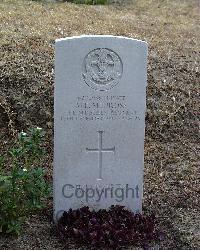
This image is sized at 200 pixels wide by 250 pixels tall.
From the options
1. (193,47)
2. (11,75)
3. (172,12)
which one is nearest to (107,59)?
(11,75)

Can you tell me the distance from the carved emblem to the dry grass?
3.58 ft

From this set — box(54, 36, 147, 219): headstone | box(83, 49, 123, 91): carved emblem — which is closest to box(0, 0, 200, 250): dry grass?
box(54, 36, 147, 219): headstone

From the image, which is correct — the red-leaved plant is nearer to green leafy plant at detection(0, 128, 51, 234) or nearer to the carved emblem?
green leafy plant at detection(0, 128, 51, 234)

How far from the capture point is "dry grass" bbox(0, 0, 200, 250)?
5.15m

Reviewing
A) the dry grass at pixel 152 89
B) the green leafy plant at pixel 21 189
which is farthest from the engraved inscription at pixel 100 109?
the dry grass at pixel 152 89

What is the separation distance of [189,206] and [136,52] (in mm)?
1343

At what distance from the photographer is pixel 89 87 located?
4559 mm

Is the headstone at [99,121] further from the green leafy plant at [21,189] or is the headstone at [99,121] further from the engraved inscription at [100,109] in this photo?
the green leafy plant at [21,189]

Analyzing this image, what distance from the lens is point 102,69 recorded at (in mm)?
4570

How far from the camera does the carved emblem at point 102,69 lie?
4527 millimetres

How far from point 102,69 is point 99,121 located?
0.37 meters

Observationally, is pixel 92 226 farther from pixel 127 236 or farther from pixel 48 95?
pixel 48 95

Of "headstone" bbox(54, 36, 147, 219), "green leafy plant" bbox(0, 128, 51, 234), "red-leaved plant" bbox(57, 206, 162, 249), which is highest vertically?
"headstone" bbox(54, 36, 147, 219)

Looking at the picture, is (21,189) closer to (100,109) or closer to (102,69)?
(100,109)
